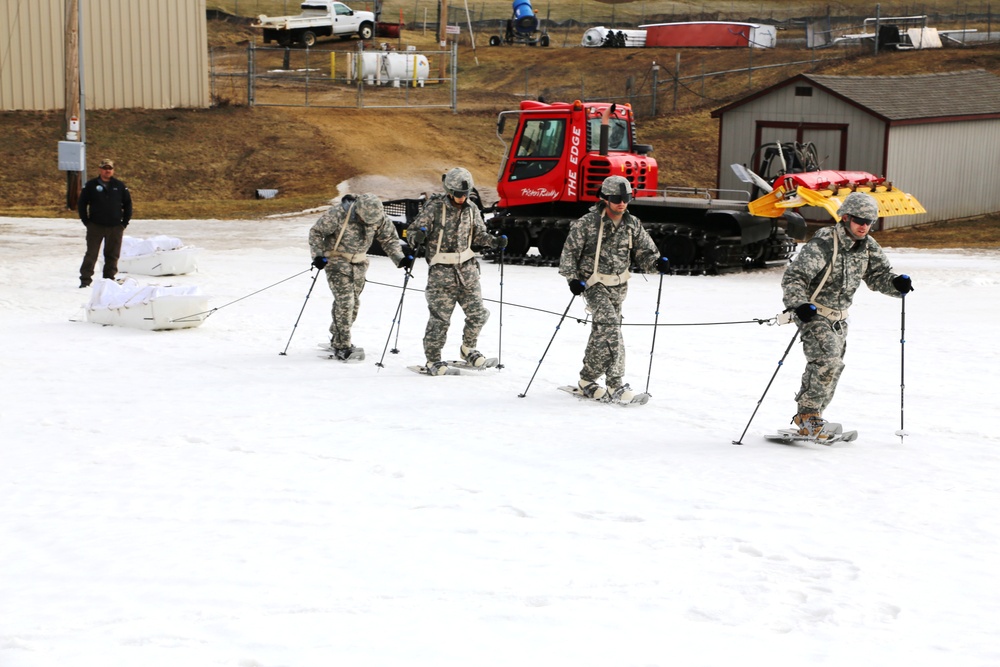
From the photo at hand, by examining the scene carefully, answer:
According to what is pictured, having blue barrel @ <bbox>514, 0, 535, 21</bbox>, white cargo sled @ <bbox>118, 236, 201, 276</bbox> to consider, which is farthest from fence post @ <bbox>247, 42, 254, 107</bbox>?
blue barrel @ <bbox>514, 0, 535, 21</bbox>

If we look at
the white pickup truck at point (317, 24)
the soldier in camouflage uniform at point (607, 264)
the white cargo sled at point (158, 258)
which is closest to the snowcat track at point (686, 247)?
the white cargo sled at point (158, 258)

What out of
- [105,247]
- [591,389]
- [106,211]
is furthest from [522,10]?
[591,389]

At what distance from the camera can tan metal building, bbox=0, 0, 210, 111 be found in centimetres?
3544

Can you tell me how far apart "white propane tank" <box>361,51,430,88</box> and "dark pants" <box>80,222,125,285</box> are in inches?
1166

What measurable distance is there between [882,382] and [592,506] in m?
5.40

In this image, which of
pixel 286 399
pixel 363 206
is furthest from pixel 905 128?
pixel 286 399

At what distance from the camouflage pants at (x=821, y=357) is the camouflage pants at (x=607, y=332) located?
201 cm

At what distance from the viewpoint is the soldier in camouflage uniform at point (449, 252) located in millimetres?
12312

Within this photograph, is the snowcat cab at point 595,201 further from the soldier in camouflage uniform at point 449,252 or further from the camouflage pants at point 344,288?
the soldier in camouflage uniform at point 449,252

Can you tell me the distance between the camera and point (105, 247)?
1814 cm

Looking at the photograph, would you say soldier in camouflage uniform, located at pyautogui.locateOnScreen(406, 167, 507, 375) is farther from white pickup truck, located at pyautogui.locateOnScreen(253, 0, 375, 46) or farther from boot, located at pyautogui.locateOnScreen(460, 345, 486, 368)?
white pickup truck, located at pyautogui.locateOnScreen(253, 0, 375, 46)

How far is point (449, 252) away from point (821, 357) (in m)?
4.13

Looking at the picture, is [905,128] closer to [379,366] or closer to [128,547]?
[379,366]

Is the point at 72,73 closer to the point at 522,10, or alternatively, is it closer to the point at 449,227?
the point at 449,227
